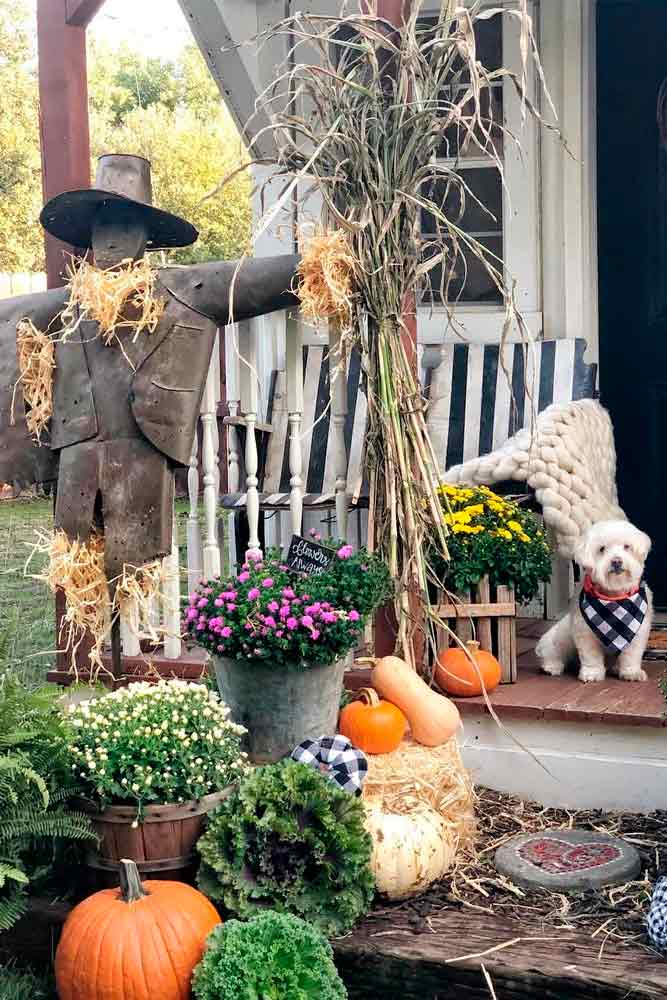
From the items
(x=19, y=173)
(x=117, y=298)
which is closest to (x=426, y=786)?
(x=117, y=298)

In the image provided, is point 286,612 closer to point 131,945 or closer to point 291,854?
point 291,854

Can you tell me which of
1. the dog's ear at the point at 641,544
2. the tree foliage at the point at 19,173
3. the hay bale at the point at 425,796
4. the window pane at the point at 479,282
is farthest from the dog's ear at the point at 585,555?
the tree foliage at the point at 19,173

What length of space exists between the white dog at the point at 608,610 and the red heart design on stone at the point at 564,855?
2.30 ft

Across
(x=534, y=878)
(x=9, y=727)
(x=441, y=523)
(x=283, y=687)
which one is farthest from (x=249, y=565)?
(x=534, y=878)

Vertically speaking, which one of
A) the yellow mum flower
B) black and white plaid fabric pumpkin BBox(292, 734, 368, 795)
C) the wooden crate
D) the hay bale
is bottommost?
the hay bale

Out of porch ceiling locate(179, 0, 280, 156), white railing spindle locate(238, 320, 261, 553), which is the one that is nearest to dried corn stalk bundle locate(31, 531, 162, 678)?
white railing spindle locate(238, 320, 261, 553)

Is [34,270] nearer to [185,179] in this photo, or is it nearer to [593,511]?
[185,179]

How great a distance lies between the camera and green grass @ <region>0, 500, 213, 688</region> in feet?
18.7

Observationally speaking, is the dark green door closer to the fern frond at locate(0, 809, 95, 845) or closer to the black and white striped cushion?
the black and white striped cushion

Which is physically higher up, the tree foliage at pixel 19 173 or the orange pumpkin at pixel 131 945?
the tree foliage at pixel 19 173

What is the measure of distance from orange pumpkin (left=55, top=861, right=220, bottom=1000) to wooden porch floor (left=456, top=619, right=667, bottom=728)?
1.31 m

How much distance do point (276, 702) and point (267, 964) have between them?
825mm

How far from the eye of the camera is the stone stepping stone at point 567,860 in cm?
312

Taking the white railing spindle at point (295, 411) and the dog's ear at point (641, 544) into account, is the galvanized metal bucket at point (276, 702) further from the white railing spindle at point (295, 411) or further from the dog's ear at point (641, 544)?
the dog's ear at point (641, 544)
